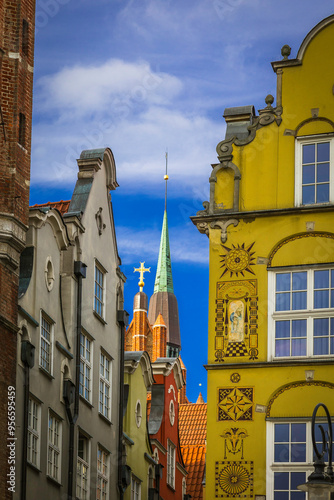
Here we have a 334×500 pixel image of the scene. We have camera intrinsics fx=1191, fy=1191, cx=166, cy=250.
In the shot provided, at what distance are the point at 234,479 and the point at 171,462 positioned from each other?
11.8m

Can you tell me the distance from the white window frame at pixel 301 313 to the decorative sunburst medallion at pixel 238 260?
2.10 feet

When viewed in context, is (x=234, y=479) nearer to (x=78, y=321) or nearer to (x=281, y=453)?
(x=281, y=453)

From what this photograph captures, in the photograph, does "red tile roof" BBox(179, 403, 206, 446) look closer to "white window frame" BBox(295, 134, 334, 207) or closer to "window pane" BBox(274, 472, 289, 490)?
"white window frame" BBox(295, 134, 334, 207)

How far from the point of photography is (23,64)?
2597 centimetres

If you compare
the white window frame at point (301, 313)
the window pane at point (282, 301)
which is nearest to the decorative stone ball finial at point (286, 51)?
the white window frame at point (301, 313)

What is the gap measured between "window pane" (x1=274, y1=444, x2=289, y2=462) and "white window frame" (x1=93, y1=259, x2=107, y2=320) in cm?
627

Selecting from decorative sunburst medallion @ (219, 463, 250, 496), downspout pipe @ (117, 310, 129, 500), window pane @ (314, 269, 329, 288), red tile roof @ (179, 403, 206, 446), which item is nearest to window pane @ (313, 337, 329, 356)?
window pane @ (314, 269, 329, 288)

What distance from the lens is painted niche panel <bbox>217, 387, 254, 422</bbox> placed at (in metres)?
25.8

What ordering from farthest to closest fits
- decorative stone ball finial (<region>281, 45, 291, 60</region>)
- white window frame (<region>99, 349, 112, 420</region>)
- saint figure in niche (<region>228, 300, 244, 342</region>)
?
white window frame (<region>99, 349, 112, 420</region>) → decorative stone ball finial (<region>281, 45, 291, 60</region>) → saint figure in niche (<region>228, 300, 244, 342</region>)

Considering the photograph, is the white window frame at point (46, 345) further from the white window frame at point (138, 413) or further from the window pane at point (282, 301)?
the white window frame at point (138, 413)

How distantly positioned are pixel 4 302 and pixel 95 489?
6.97m

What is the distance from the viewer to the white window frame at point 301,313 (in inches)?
1019

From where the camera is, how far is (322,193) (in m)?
27.0

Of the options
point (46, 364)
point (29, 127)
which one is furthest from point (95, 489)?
point (29, 127)
